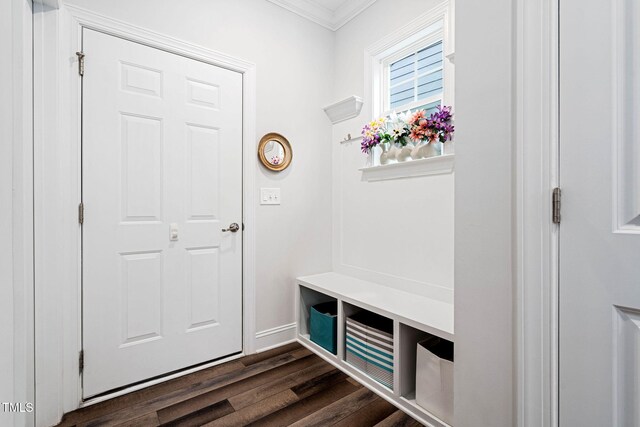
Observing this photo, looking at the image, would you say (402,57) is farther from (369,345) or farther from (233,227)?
(369,345)

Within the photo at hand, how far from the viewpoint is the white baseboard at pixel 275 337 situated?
234 centimetres

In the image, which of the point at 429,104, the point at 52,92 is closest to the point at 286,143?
the point at 429,104

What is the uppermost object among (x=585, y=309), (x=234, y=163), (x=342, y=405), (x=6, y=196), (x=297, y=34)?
(x=297, y=34)

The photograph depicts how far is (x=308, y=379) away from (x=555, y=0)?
211cm

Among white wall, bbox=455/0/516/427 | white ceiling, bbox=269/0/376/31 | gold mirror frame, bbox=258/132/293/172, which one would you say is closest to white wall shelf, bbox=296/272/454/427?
white wall, bbox=455/0/516/427

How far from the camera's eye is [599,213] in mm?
782

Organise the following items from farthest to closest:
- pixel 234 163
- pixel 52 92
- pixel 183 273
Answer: pixel 234 163 → pixel 183 273 → pixel 52 92

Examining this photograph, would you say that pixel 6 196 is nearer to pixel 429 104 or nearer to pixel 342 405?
pixel 342 405

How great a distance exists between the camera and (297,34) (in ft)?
8.36

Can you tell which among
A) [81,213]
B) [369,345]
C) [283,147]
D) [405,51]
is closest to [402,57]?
[405,51]

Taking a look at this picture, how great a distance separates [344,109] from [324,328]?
1762 millimetres

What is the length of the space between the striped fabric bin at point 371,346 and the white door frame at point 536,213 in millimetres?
961

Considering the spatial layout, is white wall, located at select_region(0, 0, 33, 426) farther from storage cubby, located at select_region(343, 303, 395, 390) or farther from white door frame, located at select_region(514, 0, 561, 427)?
storage cubby, located at select_region(343, 303, 395, 390)

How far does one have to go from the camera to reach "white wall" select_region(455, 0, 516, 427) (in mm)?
910
